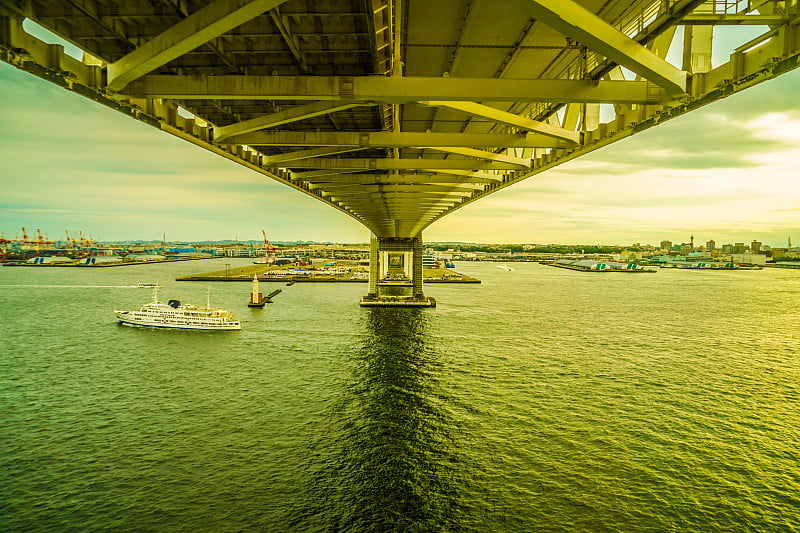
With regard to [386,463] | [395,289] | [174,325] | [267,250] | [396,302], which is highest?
[267,250]

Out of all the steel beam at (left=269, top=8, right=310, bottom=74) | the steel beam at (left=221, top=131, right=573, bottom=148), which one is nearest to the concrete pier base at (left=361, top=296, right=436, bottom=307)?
the steel beam at (left=221, top=131, right=573, bottom=148)

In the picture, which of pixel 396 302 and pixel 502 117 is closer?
pixel 502 117

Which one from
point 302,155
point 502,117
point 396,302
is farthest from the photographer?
point 396,302

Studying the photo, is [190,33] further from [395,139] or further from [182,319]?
[182,319]

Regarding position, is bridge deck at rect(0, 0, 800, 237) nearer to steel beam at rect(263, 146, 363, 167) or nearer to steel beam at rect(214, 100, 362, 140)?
steel beam at rect(214, 100, 362, 140)

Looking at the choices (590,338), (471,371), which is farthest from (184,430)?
(590,338)

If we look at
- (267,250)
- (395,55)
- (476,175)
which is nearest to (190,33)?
(395,55)

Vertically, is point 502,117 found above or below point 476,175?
below
